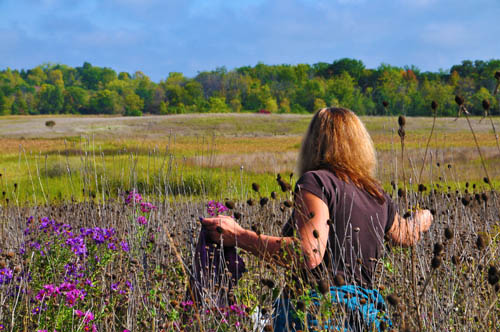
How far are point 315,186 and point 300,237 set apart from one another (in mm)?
238

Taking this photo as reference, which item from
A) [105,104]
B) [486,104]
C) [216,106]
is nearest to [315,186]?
[486,104]

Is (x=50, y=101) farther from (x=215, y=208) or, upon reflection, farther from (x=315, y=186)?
(x=315, y=186)

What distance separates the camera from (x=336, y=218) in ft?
7.01

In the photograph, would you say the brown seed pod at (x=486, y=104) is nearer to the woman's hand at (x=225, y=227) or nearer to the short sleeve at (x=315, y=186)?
the short sleeve at (x=315, y=186)

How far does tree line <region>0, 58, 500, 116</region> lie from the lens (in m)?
70.8

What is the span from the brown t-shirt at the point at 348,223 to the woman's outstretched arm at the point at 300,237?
0.06 m

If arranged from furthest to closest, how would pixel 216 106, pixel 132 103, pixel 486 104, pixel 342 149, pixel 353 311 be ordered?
pixel 132 103 → pixel 216 106 → pixel 342 149 → pixel 353 311 → pixel 486 104

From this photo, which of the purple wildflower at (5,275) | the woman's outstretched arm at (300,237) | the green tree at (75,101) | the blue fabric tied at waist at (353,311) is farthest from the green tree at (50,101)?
the blue fabric tied at waist at (353,311)

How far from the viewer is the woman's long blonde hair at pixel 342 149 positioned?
2234 millimetres

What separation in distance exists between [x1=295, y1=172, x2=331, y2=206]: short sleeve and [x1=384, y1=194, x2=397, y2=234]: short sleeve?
452mm

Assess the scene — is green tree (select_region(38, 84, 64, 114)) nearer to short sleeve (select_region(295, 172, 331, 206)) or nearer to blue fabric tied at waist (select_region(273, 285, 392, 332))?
short sleeve (select_region(295, 172, 331, 206))

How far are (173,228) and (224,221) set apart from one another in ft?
8.08

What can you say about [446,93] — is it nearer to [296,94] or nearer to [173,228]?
[296,94]

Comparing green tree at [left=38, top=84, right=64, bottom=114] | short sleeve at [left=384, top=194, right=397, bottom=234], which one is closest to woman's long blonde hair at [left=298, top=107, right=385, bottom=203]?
short sleeve at [left=384, top=194, right=397, bottom=234]
